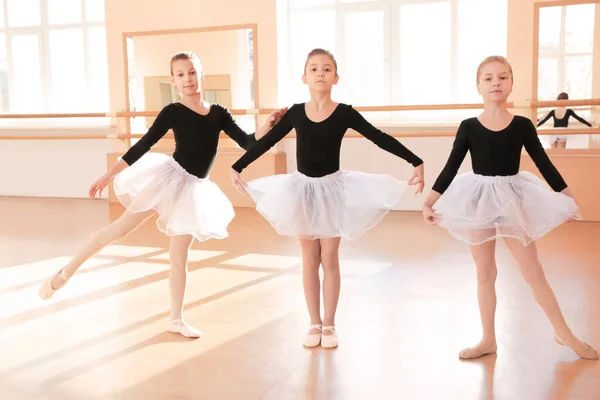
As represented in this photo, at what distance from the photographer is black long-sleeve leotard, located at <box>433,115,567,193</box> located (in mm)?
2215

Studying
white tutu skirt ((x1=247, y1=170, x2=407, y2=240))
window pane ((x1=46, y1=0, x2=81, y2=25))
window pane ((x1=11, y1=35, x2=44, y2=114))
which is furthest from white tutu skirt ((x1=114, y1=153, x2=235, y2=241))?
window pane ((x1=11, y1=35, x2=44, y2=114))

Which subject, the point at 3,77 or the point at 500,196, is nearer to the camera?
the point at 500,196

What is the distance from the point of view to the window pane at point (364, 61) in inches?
248

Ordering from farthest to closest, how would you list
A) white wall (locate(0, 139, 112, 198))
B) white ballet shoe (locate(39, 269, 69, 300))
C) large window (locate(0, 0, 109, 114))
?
large window (locate(0, 0, 109, 114)) < white wall (locate(0, 139, 112, 198)) < white ballet shoe (locate(39, 269, 69, 300))

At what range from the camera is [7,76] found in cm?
801

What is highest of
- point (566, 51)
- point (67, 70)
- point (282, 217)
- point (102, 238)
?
point (67, 70)

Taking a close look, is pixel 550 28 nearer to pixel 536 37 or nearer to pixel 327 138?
pixel 536 37

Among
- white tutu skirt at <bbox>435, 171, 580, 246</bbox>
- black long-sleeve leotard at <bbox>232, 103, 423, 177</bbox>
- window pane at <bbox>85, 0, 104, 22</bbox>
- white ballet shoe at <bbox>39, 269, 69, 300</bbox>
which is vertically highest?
window pane at <bbox>85, 0, 104, 22</bbox>

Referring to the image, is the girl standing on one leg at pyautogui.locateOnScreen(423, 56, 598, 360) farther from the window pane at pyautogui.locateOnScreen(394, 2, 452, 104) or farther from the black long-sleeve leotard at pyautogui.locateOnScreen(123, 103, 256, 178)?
the window pane at pyautogui.locateOnScreen(394, 2, 452, 104)

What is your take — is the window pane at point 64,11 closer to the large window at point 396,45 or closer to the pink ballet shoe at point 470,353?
the large window at point 396,45

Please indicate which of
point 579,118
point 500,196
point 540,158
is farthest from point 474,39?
point 500,196

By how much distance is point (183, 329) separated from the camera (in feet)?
8.68

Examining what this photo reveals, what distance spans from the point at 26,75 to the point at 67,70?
0.58 m

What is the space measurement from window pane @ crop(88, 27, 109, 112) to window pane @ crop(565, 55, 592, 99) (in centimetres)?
480
